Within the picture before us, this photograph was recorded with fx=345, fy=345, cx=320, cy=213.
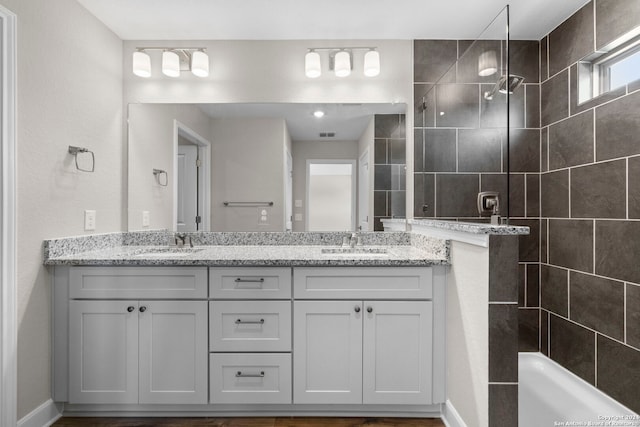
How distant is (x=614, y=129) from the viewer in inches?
69.5

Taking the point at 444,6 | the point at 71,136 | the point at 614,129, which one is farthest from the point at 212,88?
the point at 614,129

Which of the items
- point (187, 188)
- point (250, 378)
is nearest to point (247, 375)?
point (250, 378)

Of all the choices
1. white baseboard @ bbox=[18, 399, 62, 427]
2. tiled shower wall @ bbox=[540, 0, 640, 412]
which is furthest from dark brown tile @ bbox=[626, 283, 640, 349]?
white baseboard @ bbox=[18, 399, 62, 427]

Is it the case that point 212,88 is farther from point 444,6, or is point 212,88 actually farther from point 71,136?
point 444,6

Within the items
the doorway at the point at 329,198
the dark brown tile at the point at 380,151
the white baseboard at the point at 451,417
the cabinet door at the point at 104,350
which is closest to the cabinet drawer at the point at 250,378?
the cabinet door at the point at 104,350

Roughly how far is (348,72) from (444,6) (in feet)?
2.16

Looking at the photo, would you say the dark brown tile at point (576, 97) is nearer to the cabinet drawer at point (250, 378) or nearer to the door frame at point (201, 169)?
the cabinet drawer at point (250, 378)

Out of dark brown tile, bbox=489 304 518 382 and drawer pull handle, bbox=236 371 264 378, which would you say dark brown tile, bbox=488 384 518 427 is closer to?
dark brown tile, bbox=489 304 518 382

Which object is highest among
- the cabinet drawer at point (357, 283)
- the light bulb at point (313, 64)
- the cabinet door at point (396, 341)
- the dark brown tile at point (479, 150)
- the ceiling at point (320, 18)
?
the ceiling at point (320, 18)

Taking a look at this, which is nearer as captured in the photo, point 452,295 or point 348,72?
point 452,295

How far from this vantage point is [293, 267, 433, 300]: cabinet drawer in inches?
69.4

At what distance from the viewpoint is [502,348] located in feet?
4.61

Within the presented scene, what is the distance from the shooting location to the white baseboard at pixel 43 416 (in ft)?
5.38

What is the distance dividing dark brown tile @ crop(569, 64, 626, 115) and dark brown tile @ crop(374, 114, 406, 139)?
3.28ft
